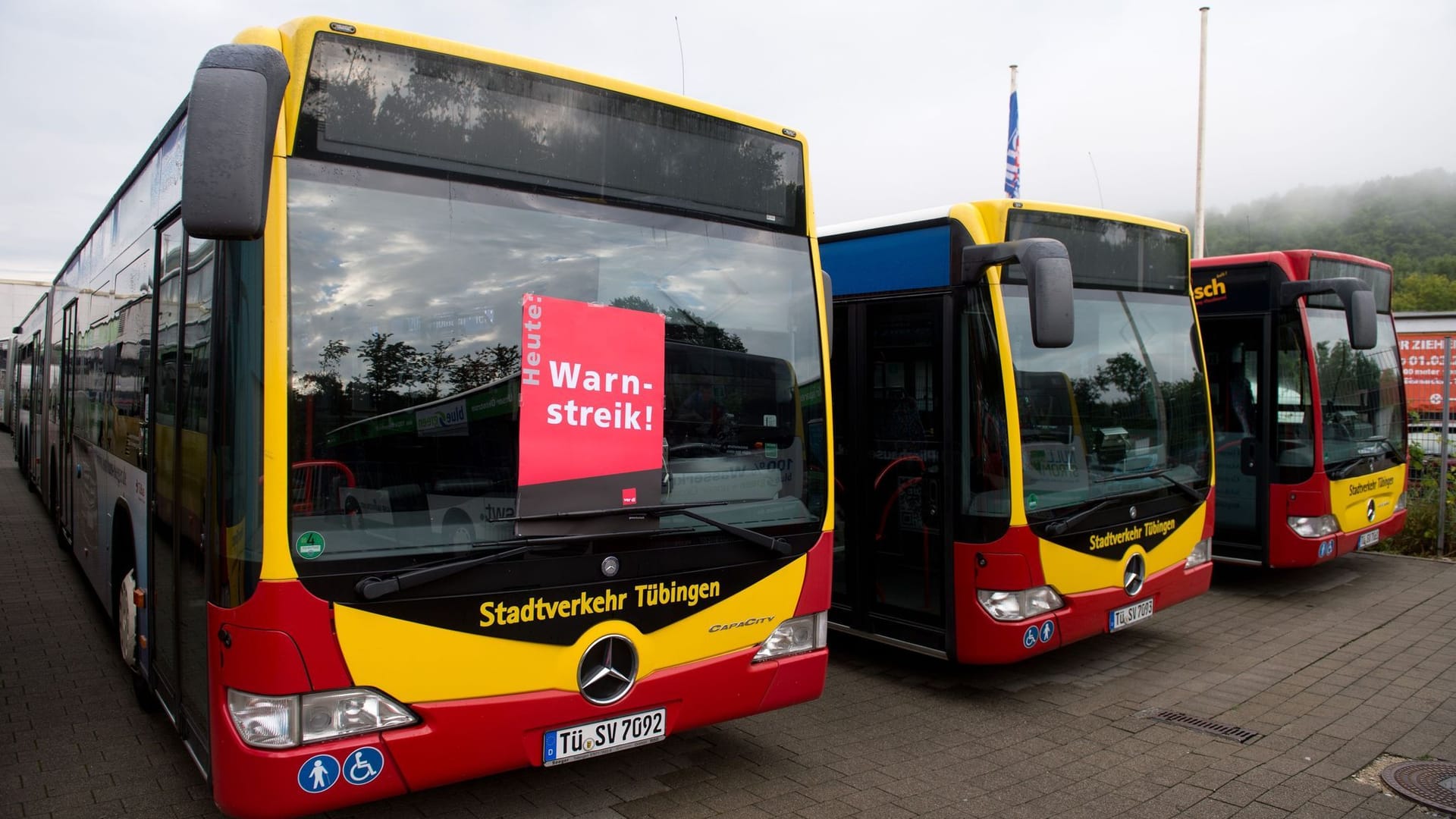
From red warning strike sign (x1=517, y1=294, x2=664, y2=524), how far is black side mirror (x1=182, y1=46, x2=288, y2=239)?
989mm

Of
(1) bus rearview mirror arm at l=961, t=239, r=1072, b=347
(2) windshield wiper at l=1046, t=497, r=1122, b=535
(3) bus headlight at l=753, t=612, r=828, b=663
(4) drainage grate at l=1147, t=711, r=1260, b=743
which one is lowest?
(4) drainage grate at l=1147, t=711, r=1260, b=743

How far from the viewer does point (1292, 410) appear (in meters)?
8.52

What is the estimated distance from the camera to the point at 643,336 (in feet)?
12.9

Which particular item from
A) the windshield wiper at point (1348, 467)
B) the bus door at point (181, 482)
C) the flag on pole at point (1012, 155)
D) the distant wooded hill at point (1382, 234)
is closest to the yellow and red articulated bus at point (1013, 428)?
the windshield wiper at point (1348, 467)

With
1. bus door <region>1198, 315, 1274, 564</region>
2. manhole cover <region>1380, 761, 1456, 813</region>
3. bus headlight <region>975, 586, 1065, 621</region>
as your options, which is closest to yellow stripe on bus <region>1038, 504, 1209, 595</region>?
bus headlight <region>975, 586, 1065, 621</region>

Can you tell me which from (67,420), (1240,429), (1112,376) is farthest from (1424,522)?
(67,420)

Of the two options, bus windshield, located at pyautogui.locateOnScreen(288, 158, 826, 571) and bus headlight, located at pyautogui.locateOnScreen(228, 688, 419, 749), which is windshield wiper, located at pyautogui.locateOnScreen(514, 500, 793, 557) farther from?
bus headlight, located at pyautogui.locateOnScreen(228, 688, 419, 749)

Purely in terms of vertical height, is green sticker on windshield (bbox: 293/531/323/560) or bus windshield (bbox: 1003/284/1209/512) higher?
bus windshield (bbox: 1003/284/1209/512)

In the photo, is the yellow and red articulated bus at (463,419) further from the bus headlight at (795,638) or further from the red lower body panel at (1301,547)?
the red lower body panel at (1301,547)

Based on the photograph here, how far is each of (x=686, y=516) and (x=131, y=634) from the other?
11.5ft

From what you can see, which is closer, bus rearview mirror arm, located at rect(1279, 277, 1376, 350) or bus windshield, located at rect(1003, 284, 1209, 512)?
bus windshield, located at rect(1003, 284, 1209, 512)

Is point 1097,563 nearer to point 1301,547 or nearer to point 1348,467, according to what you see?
point 1301,547

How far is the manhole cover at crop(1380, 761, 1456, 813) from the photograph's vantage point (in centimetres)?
436

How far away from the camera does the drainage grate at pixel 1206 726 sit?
5.27 metres
